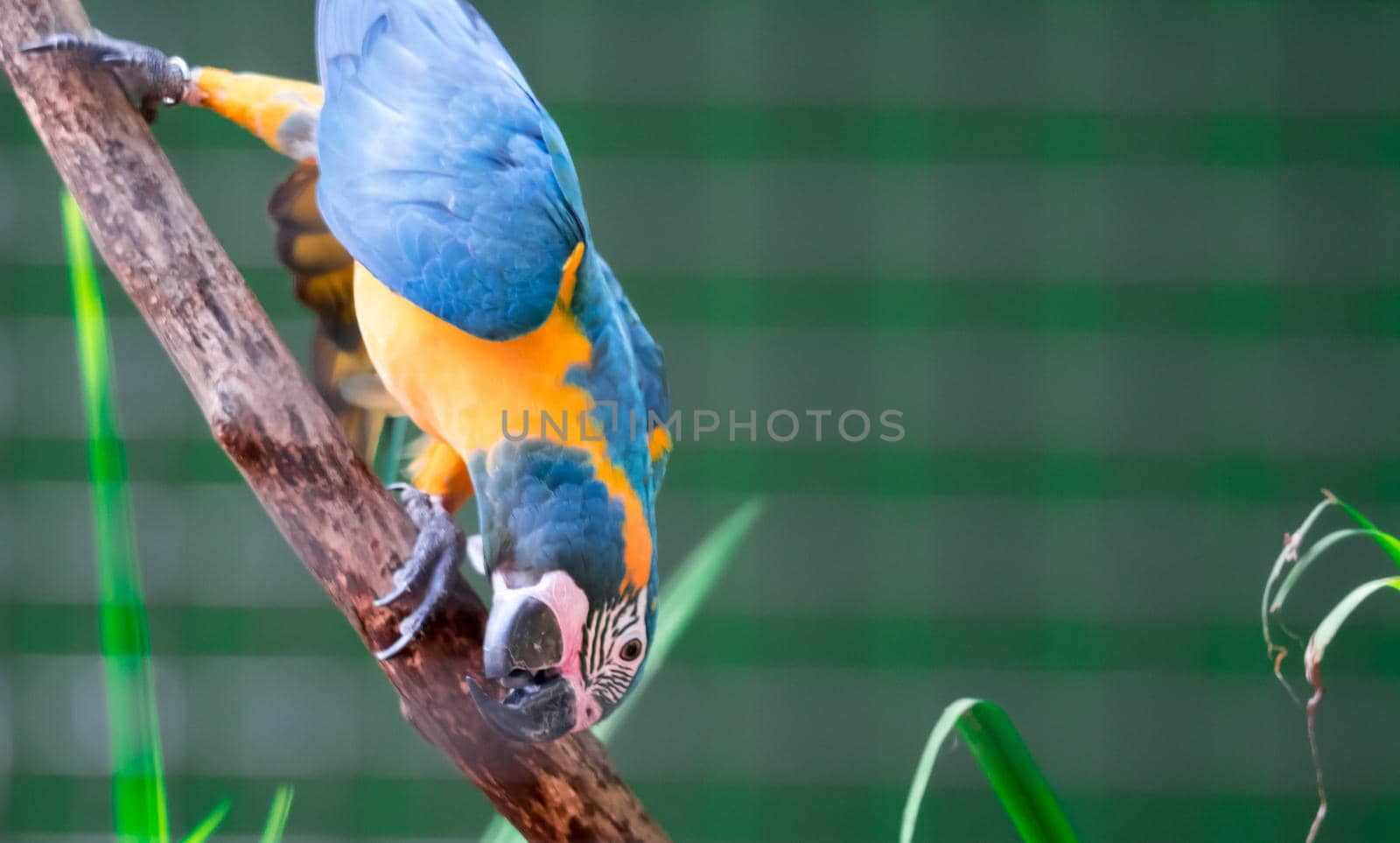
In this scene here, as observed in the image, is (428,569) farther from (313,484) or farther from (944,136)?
(944,136)

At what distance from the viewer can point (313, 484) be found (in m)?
0.90

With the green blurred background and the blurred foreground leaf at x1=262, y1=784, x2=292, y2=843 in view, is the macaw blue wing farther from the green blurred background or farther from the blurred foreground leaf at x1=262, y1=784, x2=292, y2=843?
the blurred foreground leaf at x1=262, y1=784, x2=292, y2=843

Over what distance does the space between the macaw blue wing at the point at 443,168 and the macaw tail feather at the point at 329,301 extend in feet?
0.67

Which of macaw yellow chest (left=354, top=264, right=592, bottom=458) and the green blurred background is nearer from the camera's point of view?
macaw yellow chest (left=354, top=264, right=592, bottom=458)

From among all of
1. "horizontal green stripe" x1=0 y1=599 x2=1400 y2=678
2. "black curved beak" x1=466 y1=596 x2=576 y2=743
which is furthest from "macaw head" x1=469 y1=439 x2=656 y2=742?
"horizontal green stripe" x1=0 y1=599 x2=1400 y2=678

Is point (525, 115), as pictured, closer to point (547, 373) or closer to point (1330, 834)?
point (547, 373)

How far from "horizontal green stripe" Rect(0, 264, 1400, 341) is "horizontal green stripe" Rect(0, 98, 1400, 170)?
142mm

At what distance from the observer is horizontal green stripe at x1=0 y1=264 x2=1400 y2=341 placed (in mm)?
1184

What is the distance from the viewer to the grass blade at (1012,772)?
97 centimetres

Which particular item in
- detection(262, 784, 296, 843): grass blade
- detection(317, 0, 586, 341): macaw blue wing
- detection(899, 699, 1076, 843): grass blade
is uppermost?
detection(317, 0, 586, 341): macaw blue wing

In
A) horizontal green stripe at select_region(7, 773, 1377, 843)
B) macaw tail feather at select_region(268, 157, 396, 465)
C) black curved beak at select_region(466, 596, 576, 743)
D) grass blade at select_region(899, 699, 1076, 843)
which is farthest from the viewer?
horizontal green stripe at select_region(7, 773, 1377, 843)

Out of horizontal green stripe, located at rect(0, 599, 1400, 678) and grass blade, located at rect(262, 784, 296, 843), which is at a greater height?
horizontal green stripe, located at rect(0, 599, 1400, 678)

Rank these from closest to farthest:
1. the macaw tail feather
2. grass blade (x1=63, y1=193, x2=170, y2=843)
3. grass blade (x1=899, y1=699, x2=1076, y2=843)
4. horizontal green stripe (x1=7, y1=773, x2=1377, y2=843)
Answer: grass blade (x1=899, y1=699, x2=1076, y2=843) → grass blade (x1=63, y1=193, x2=170, y2=843) → the macaw tail feather → horizontal green stripe (x1=7, y1=773, x2=1377, y2=843)

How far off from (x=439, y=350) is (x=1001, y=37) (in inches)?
32.1
